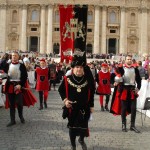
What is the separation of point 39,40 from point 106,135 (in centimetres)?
5142

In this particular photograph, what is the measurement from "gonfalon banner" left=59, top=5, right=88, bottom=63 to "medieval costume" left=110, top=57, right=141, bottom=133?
1230mm

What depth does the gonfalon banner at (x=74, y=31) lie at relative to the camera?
39.9ft

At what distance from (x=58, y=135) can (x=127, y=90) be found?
229 centimetres

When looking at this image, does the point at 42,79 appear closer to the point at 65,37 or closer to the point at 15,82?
the point at 65,37

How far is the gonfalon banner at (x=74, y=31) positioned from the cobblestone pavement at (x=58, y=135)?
2102 millimetres

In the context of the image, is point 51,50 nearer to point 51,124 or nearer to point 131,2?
point 131,2

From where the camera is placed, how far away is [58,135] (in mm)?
8969

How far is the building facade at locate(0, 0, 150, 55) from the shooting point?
59.0 meters

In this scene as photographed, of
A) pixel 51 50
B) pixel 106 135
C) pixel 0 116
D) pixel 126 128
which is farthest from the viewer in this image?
pixel 51 50

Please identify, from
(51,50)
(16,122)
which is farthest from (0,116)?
(51,50)

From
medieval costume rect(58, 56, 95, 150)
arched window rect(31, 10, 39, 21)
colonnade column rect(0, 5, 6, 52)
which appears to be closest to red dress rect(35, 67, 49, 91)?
medieval costume rect(58, 56, 95, 150)

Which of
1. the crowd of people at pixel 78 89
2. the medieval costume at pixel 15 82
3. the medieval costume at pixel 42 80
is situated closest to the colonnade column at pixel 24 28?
the crowd of people at pixel 78 89

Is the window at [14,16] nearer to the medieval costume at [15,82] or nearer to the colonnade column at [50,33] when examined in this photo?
the colonnade column at [50,33]

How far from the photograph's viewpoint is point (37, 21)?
195 ft
